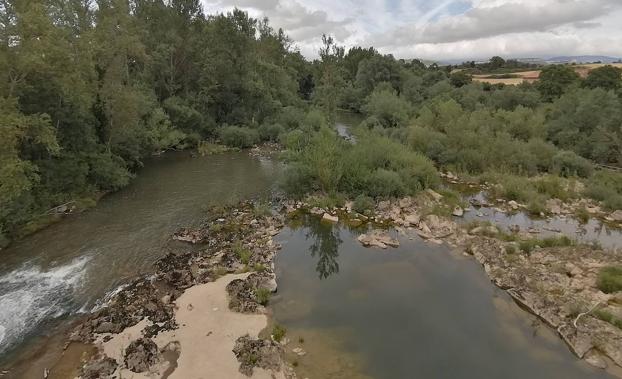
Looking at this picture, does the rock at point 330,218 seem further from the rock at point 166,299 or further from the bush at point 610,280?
the bush at point 610,280

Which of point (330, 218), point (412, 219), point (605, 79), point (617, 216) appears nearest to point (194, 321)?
point (330, 218)

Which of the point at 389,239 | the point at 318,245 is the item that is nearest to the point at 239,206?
the point at 318,245

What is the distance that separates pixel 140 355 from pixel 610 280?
15.3 meters

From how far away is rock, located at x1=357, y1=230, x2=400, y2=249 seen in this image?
696 inches

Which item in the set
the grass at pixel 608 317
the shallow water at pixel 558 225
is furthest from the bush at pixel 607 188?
the grass at pixel 608 317

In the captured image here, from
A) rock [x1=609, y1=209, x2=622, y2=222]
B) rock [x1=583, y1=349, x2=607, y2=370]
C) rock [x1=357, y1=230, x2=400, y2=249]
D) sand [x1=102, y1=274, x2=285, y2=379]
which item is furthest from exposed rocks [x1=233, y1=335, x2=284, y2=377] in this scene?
rock [x1=609, y1=209, x2=622, y2=222]

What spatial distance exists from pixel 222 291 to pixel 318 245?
6.00 m

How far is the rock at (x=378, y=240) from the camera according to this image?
17.7 m

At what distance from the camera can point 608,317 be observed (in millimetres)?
11648

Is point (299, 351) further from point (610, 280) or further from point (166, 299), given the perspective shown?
point (610, 280)

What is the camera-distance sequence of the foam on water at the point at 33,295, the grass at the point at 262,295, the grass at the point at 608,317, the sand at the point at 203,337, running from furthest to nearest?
the grass at the point at 262,295 < the foam on water at the point at 33,295 < the grass at the point at 608,317 < the sand at the point at 203,337

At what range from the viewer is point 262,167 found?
31.3 meters

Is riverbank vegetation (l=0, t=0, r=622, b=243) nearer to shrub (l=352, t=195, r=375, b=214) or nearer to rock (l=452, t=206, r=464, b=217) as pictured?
shrub (l=352, t=195, r=375, b=214)

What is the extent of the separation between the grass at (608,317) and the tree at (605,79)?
3547cm
